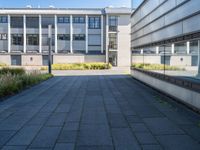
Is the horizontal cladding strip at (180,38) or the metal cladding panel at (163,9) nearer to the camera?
the horizontal cladding strip at (180,38)

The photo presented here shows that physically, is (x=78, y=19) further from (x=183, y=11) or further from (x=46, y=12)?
(x=183, y=11)

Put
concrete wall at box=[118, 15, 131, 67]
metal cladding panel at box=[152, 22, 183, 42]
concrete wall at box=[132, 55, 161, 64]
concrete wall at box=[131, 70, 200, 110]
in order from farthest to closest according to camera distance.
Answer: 1. concrete wall at box=[118, 15, 131, 67]
2. concrete wall at box=[132, 55, 161, 64]
3. metal cladding panel at box=[152, 22, 183, 42]
4. concrete wall at box=[131, 70, 200, 110]

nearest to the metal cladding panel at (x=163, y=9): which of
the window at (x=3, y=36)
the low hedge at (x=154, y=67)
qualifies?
the low hedge at (x=154, y=67)

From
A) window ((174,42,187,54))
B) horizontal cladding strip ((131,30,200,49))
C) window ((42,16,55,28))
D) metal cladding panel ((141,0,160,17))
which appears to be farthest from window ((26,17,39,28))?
window ((174,42,187,54))

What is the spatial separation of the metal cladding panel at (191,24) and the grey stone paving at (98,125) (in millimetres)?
2372

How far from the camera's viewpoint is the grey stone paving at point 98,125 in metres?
5.19

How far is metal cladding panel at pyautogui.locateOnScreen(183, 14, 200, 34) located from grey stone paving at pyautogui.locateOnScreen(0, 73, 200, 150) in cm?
237

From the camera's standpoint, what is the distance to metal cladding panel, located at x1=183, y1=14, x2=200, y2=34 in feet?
26.5

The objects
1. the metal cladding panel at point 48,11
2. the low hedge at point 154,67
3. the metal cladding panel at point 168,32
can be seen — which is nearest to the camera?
the metal cladding panel at point 168,32

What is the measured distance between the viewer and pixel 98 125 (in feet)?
21.6

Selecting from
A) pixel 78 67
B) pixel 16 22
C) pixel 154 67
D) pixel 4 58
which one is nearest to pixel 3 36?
pixel 16 22

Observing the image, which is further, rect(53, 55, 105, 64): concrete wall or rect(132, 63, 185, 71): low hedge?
rect(53, 55, 105, 64): concrete wall

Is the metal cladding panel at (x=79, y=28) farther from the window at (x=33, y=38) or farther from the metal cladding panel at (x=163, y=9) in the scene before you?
the metal cladding panel at (x=163, y=9)

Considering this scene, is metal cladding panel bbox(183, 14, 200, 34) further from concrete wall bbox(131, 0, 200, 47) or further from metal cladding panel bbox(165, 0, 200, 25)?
metal cladding panel bbox(165, 0, 200, 25)
